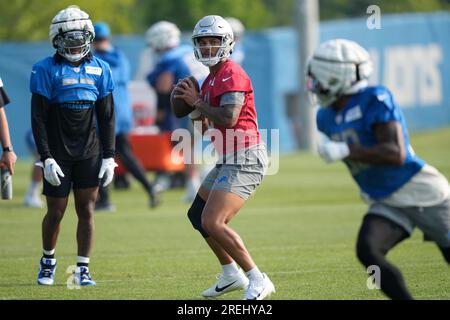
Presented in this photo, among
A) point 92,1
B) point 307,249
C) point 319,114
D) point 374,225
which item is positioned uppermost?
point 92,1

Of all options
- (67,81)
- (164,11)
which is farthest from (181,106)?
(164,11)

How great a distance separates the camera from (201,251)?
31.7ft

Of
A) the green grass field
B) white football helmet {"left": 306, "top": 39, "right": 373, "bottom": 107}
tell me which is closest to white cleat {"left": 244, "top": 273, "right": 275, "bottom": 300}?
the green grass field

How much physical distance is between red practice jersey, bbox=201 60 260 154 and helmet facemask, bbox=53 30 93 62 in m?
1.12

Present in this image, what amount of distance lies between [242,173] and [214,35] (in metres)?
0.99

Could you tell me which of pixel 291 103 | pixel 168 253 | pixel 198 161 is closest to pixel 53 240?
pixel 168 253

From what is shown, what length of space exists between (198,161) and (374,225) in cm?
845

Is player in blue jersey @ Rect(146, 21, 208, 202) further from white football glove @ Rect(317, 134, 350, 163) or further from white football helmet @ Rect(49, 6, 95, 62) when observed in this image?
white football glove @ Rect(317, 134, 350, 163)

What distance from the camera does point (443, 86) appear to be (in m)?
26.1

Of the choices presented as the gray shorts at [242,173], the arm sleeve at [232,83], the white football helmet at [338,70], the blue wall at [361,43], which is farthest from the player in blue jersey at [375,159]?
the blue wall at [361,43]

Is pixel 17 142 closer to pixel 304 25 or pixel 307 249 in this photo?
pixel 304 25

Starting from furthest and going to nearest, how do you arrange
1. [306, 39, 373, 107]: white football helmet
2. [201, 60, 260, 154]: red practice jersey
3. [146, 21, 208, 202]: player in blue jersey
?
[146, 21, 208, 202]: player in blue jersey → [201, 60, 260, 154]: red practice jersey → [306, 39, 373, 107]: white football helmet

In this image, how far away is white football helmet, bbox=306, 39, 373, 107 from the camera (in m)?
6.10
